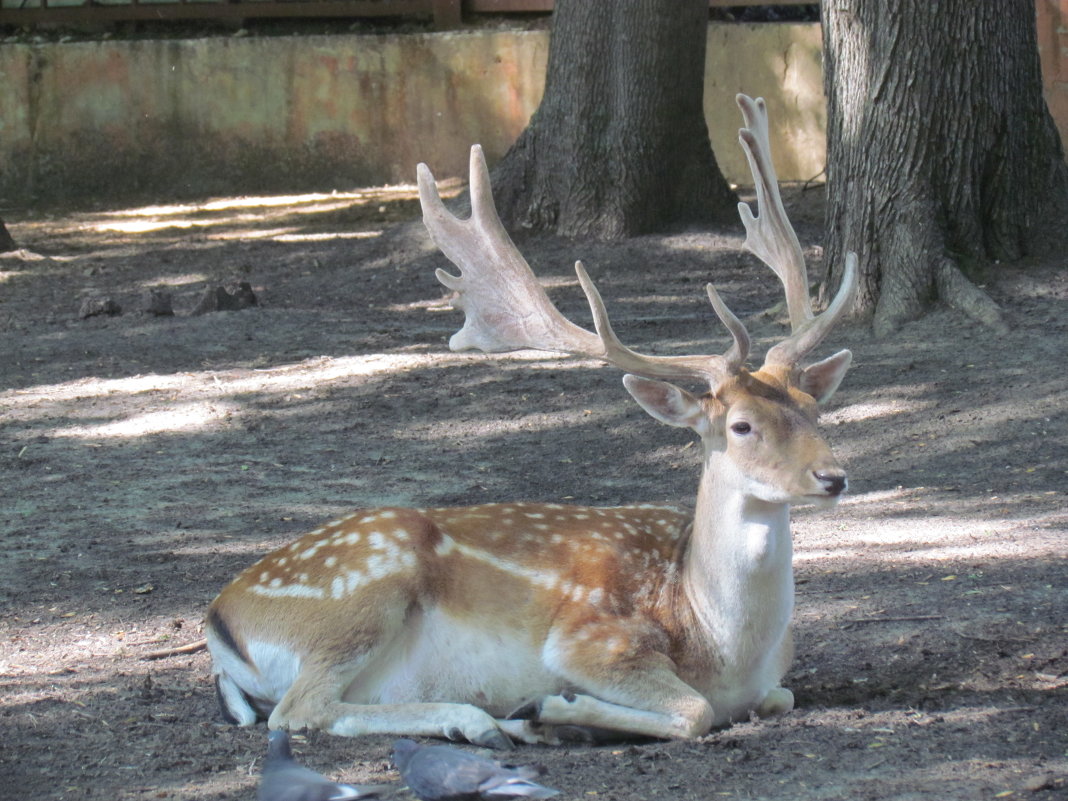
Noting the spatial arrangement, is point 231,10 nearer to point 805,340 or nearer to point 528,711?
point 805,340

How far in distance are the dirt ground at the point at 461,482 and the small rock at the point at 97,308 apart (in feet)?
0.21

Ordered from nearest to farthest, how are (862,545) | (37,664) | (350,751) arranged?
(350,751)
(37,664)
(862,545)

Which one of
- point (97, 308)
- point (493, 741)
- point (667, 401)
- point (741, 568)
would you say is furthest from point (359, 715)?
point (97, 308)

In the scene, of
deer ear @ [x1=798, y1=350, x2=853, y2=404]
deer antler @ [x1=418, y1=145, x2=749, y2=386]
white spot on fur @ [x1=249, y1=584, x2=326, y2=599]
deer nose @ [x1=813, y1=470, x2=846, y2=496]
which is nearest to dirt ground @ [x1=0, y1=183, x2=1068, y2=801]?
white spot on fur @ [x1=249, y1=584, x2=326, y2=599]

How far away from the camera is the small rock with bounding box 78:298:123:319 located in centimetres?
970

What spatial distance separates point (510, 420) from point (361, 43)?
7789 millimetres

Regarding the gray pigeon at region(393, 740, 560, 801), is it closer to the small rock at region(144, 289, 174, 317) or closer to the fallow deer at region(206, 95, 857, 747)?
the fallow deer at region(206, 95, 857, 747)

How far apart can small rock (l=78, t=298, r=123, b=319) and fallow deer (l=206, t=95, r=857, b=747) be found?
228 inches

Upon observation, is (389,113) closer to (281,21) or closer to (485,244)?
(281,21)

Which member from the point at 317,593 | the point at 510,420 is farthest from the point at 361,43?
the point at 317,593

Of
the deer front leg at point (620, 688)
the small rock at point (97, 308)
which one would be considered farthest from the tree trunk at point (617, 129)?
the deer front leg at point (620, 688)

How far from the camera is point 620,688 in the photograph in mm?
3977

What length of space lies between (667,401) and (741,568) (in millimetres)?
509

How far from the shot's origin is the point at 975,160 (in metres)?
7.85
